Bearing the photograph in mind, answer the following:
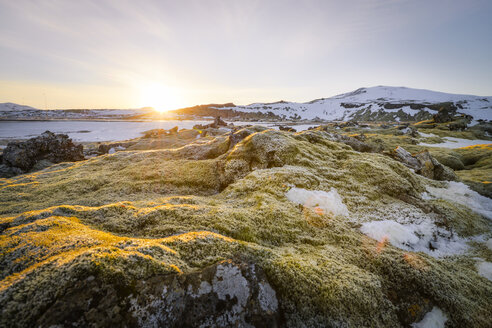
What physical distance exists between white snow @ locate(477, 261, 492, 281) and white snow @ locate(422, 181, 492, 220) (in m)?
4.14

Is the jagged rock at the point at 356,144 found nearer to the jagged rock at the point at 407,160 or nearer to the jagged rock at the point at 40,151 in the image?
the jagged rock at the point at 407,160

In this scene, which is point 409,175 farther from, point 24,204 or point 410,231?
point 24,204

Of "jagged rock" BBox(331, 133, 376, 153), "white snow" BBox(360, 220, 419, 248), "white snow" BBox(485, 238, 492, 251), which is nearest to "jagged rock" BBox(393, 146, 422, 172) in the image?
"jagged rock" BBox(331, 133, 376, 153)

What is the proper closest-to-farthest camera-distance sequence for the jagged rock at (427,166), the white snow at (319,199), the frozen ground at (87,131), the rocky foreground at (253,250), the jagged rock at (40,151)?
the rocky foreground at (253,250) < the white snow at (319,199) < the jagged rock at (427,166) < the jagged rock at (40,151) < the frozen ground at (87,131)

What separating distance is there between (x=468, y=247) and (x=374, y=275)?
5373 mm

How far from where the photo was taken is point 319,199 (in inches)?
312

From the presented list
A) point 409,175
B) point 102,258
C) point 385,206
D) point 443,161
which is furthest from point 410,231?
point 443,161

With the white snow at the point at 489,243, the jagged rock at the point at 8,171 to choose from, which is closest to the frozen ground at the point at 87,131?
the jagged rock at the point at 8,171

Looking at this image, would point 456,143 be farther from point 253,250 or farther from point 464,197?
point 253,250

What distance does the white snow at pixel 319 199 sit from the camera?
7.57 meters

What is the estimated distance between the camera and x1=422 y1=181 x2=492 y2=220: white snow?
973 cm

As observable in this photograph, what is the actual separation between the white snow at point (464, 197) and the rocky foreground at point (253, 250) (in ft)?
0.30

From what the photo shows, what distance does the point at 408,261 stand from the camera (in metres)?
5.22

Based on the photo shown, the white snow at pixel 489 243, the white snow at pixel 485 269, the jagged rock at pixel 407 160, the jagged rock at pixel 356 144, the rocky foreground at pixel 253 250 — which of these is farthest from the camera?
the jagged rock at pixel 356 144
